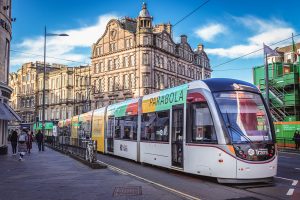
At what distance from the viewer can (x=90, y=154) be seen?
746 inches

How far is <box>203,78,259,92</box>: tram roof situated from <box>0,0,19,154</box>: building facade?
→ 15271mm

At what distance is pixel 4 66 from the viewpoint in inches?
1069

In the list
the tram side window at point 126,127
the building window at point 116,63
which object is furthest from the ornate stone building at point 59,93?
the tram side window at point 126,127

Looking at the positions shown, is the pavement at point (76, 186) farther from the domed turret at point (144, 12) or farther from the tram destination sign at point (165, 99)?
the domed turret at point (144, 12)

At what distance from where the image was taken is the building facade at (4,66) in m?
25.8

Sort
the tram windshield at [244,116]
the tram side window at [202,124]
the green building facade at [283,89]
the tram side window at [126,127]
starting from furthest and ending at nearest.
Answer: the green building facade at [283,89] → the tram side window at [126,127] → the tram side window at [202,124] → the tram windshield at [244,116]

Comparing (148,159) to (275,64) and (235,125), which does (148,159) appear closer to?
(235,125)

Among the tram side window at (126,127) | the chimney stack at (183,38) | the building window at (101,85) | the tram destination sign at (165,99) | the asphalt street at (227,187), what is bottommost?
the asphalt street at (227,187)

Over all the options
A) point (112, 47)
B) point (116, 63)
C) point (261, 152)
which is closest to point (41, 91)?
point (112, 47)

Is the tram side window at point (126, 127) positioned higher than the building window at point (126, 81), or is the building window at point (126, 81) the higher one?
the building window at point (126, 81)

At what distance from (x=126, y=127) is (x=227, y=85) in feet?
30.2

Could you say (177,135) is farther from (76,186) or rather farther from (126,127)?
(126,127)

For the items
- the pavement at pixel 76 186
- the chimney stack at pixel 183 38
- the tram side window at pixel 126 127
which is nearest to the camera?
the pavement at pixel 76 186

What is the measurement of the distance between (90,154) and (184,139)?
637cm
